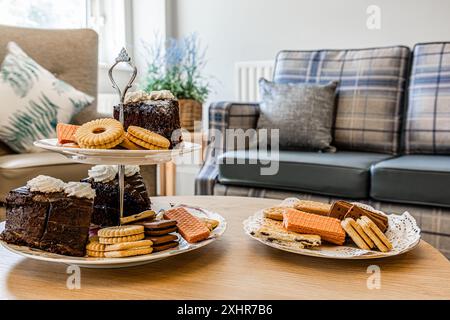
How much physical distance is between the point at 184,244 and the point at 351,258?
11.2 inches

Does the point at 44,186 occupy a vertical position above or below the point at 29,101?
below

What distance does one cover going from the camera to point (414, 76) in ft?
6.93

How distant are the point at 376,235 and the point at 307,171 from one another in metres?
0.98

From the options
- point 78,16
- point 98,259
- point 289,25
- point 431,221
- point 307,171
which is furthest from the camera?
point 78,16

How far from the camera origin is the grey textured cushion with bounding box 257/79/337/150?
6.81 ft

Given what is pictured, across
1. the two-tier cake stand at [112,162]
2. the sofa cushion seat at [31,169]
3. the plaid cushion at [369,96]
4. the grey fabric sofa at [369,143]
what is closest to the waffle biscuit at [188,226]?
the two-tier cake stand at [112,162]

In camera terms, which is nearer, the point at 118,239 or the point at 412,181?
the point at 118,239

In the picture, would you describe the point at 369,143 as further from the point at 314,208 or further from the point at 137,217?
the point at 137,217

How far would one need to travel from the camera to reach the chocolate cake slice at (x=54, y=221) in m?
0.77

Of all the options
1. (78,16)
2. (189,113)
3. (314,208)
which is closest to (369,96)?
(189,113)

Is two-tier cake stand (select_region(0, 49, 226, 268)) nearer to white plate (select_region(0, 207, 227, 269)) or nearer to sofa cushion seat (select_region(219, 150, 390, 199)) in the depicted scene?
white plate (select_region(0, 207, 227, 269))

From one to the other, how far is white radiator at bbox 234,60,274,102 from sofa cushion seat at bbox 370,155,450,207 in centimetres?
141

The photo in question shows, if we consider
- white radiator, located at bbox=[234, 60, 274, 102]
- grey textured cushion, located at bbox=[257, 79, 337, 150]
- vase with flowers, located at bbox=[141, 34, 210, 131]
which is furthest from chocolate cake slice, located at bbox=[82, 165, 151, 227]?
white radiator, located at bbox=[234, 60, 274, 102]

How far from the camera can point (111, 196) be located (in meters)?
0.90
